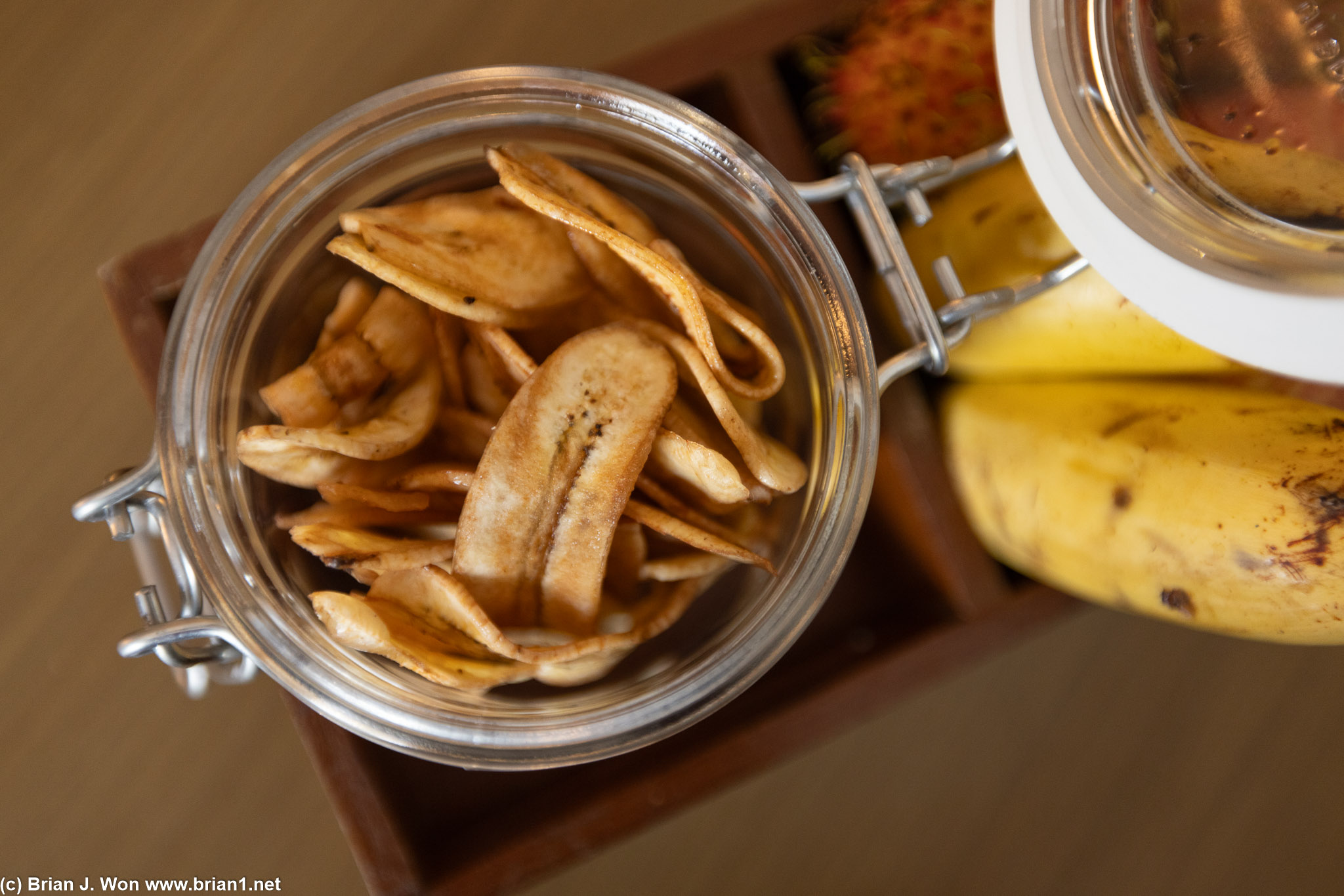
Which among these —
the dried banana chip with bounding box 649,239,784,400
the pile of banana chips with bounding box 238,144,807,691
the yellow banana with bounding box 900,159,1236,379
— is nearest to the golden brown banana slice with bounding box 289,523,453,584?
the pile of banana chips with bounding box 238,144,807,691

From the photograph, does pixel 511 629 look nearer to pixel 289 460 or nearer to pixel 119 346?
pixel 289 460

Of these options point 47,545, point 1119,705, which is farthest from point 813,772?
point 47,545

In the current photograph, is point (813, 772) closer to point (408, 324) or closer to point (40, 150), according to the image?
point (408, 324)

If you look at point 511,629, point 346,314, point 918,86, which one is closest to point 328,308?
point 346,314

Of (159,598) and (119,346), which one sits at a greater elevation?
(119,346)

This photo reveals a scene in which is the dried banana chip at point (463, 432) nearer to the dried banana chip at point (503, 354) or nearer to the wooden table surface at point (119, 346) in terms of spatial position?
the dried banana chip at point (503, 354)

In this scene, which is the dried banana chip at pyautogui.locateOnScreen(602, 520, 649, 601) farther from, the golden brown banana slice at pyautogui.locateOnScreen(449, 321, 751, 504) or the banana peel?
the banana peel
